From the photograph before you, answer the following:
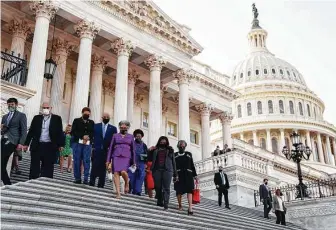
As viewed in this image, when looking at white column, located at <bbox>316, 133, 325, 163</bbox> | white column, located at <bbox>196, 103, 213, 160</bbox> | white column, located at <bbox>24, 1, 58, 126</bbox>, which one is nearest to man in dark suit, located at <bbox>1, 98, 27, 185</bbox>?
white column, located at <bbox>24, 1, 58, 126</bbox>

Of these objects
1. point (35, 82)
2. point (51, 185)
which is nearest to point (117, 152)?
point (51, 185)

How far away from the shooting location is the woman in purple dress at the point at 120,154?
9711mm

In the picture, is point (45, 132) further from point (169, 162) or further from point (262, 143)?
point (262, 143)

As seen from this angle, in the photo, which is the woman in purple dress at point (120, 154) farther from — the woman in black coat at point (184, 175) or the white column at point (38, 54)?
the white column at point (38, 54)

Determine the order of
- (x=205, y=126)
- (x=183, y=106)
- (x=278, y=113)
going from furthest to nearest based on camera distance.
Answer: (x=278, y=113) → (x=205, y=126) → (x=183, y=106)

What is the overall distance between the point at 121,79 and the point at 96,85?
2600 mm

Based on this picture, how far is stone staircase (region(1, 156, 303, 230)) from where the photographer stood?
703 cm

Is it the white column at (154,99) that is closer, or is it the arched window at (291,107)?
the white column at (154,99)

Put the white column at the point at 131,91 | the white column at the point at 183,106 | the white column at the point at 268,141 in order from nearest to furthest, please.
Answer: the white column at the point at 183,106
the white column at the point at 131,91
the white column at the point at 268,141

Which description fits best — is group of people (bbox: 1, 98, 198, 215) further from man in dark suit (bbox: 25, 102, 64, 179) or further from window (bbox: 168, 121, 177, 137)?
window (bbox: 168, 121, 177, 137)

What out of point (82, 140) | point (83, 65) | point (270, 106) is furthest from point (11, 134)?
point (270, 106)

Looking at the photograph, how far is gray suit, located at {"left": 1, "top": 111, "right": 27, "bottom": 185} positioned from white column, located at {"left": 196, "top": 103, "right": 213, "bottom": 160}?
23135 mm

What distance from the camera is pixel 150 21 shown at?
87.0ft

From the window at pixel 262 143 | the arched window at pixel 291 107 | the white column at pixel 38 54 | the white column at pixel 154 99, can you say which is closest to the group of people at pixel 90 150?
the white column at pixel 38 54
